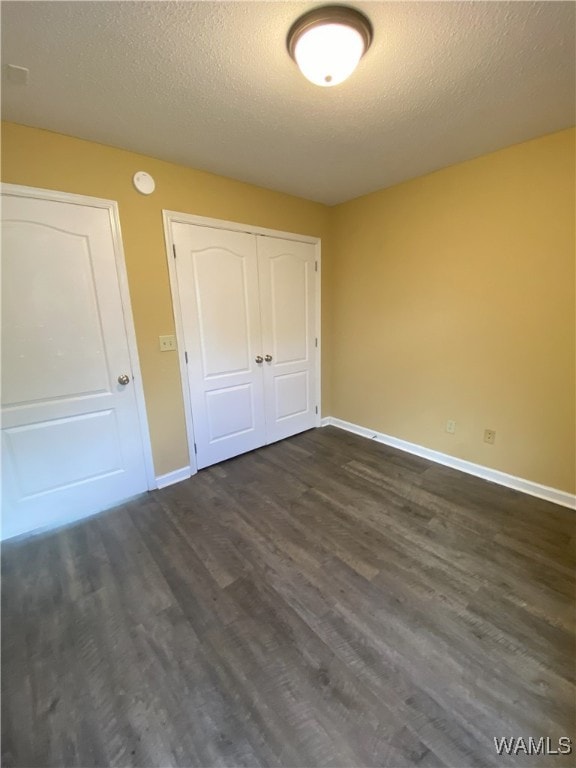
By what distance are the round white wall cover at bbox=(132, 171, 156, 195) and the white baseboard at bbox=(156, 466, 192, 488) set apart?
2117 mm

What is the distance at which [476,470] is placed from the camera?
8.48ft

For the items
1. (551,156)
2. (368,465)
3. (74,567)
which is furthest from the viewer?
(368,465)

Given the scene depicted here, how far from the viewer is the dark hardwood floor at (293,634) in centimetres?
104

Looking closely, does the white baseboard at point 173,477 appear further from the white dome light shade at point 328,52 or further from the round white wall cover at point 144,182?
the white dome light shade at point 328,52

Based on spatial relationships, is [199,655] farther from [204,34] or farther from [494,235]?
[494,235]

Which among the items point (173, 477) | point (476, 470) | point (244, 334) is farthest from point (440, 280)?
point (173, 477)

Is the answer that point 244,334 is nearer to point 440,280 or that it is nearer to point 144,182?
point 144,182

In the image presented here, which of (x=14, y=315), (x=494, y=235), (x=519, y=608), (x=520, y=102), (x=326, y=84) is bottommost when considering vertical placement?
(x=519, y=608)

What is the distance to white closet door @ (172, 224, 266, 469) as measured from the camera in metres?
2.46

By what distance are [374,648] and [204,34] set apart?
2.56 meters

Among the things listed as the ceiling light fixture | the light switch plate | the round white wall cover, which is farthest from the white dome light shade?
the light switch plate

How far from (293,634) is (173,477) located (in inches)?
63.2

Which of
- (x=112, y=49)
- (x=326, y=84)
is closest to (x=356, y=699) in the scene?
(x=326, y=84)

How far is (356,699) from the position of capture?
3.71ft
